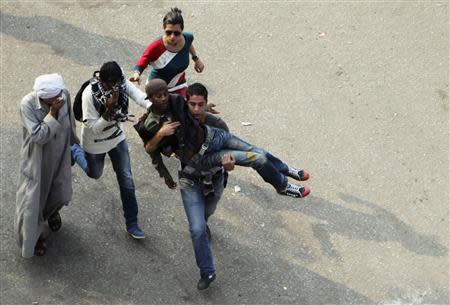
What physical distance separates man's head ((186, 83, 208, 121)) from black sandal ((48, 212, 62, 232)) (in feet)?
5.63

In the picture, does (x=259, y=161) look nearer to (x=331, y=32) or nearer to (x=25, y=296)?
(x=25, y=296)

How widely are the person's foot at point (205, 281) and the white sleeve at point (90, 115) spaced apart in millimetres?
1520

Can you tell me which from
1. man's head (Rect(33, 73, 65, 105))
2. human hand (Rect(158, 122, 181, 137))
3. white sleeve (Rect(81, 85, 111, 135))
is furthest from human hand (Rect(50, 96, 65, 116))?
human hand (Rect(158, 122, 181, 137))

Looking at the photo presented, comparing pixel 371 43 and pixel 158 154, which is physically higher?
pixel 371 43

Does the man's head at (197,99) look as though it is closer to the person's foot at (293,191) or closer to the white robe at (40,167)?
the white robe at (40,167)

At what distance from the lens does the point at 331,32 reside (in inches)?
346

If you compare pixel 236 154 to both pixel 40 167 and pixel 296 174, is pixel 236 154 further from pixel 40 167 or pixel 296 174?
pixel 40 167

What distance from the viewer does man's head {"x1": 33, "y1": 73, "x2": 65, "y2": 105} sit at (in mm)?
5195

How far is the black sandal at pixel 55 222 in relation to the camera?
244 inches

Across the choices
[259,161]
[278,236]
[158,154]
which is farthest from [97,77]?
[278,236]

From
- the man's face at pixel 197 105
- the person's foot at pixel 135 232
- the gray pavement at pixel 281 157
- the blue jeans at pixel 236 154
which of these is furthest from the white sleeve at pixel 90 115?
the gray pavement at pixel 281 157

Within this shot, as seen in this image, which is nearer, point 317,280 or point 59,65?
point 317,280

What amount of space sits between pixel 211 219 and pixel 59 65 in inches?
108

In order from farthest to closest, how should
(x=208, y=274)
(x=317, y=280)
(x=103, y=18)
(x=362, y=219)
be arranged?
(x=103, y=18), (x=362, y=219), (x=317, y=280), (x=208, y=274)
